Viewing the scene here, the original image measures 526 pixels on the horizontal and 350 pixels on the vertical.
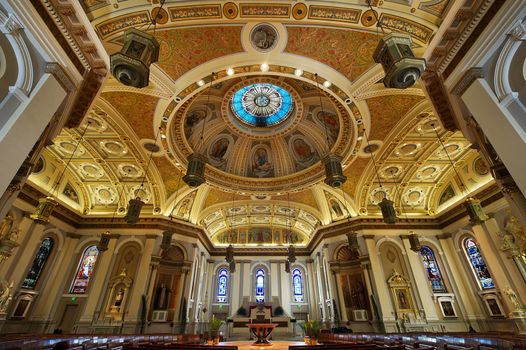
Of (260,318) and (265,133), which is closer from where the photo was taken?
(265,133)

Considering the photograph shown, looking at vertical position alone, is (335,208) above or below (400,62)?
above

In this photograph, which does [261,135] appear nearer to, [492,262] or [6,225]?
[6,225]

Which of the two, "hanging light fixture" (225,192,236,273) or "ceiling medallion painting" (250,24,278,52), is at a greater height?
"ceiling medallion painting" (250,24,278,52)

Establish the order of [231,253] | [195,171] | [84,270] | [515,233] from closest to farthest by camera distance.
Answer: [195,171]
[515,233]
[231,253]
[84,270]

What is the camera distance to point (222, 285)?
20.5 meters

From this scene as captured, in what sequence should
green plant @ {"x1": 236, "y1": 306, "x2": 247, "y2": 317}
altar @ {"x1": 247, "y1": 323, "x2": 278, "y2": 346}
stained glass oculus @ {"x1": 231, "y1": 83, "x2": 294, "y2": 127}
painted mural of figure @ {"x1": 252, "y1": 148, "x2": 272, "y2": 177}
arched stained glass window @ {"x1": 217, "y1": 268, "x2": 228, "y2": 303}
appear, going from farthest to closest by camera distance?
1. arched stained glass window @ {"x1": 217, "y1": 268, "x2": 228, "y2": 303}
2. green plant @ {"x1": 236, "y1": 306, "x2": 247, "y2": 317}
3. painted mural of figure @ {"x1": 252, "y1": 148, "x2": 272, "y2": 177}
4. stained glass oculus @ {"x1": 231, "y1": 83, "x2": 294, "y2": 127}
5. altar @ {"x1": 247, "y1": 323, "x2": 278, "y2": 346}

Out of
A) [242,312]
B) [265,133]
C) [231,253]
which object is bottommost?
[242,312]

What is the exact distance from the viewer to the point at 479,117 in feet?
15.9

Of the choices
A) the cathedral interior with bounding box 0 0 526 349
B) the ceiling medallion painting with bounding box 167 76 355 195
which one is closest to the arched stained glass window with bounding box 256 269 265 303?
the cathedral interior with bounding box 0 0 526 349

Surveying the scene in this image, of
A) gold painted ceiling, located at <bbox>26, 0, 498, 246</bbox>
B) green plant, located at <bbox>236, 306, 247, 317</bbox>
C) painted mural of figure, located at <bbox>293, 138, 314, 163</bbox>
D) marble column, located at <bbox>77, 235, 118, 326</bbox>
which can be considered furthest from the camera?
green plant, located at <bbox>236, 306, 247, 317</bbox>

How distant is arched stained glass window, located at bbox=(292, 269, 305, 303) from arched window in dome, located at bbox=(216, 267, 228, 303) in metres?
5.70

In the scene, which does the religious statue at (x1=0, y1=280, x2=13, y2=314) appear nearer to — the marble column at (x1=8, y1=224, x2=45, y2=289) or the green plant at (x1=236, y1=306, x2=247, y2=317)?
the marble column at (x1=8, y1=224, x2=45, y2=289)

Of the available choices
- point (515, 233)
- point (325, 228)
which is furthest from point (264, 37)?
point (515, 233)

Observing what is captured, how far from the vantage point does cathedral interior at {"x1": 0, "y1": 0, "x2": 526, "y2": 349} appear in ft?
15.2
